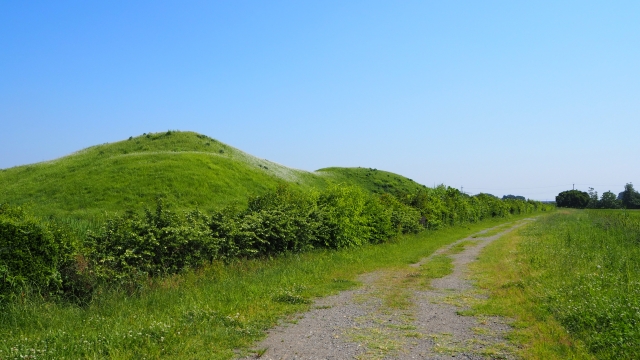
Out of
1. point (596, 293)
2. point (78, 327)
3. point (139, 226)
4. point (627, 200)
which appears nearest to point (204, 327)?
point (78, 327)

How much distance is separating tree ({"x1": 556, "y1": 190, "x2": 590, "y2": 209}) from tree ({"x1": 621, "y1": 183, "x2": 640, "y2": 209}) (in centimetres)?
2845

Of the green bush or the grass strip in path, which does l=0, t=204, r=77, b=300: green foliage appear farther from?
the green bush

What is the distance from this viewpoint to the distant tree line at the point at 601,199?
11252cm

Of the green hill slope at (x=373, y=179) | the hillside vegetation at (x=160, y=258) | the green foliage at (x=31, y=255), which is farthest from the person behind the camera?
the green hill slope at (x=373, y=179)

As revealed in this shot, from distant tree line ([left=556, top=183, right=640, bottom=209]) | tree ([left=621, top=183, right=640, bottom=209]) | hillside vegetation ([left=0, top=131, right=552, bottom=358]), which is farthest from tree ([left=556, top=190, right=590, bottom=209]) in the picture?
hillside vegetation ([left=0, top=131, right=552, bottom=358])

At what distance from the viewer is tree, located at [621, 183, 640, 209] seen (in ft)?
358

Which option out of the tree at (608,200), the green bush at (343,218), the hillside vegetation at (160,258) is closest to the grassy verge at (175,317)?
the hillside vegetation at (160,258)

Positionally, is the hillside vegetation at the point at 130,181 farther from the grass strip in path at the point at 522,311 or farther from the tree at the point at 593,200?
the tree at the point at 593,200

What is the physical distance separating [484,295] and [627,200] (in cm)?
13349

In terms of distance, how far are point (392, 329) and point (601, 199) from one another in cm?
15058

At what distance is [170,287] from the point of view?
1081cm

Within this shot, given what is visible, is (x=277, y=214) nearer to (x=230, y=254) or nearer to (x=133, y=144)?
(x=230, y=254)

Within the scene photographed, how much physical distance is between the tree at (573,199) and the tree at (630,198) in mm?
28448

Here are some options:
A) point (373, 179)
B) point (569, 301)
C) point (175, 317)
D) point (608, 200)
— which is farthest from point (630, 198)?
point (175, 317)
